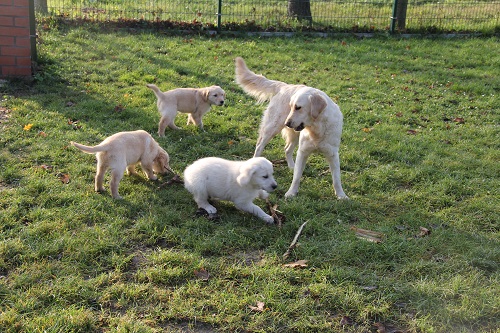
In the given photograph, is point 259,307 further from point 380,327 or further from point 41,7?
point 41,7

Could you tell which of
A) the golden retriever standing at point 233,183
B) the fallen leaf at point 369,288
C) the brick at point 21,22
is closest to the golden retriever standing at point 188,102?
the golden retriever standing at point 233,183

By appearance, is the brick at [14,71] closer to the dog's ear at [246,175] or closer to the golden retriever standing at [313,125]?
the golden retriever standing at [313,125]

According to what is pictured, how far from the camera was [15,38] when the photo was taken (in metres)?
8.20

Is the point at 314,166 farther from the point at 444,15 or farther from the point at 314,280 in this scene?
the point at 444,15


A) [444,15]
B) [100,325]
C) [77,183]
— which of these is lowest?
[100,325]

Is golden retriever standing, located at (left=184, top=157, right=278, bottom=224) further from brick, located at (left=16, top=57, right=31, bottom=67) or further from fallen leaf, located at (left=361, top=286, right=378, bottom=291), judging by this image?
brick, located at (left=16, top=57, right=31, bottom=67)

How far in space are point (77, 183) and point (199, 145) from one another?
1.92 metres

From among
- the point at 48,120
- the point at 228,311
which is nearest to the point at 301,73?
the point at 48,120

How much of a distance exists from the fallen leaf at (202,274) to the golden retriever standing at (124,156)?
61.0 inches

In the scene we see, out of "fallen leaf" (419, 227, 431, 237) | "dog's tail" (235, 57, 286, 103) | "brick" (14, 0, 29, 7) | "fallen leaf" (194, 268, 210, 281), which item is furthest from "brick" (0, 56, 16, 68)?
"fallen leaf" (419, 227, 431, 237)

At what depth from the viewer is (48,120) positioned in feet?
21.9

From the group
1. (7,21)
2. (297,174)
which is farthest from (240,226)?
(7,21)

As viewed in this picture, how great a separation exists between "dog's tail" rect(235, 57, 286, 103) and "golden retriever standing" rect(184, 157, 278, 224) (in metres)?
1.90

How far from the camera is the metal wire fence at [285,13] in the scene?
1259 centimetres
